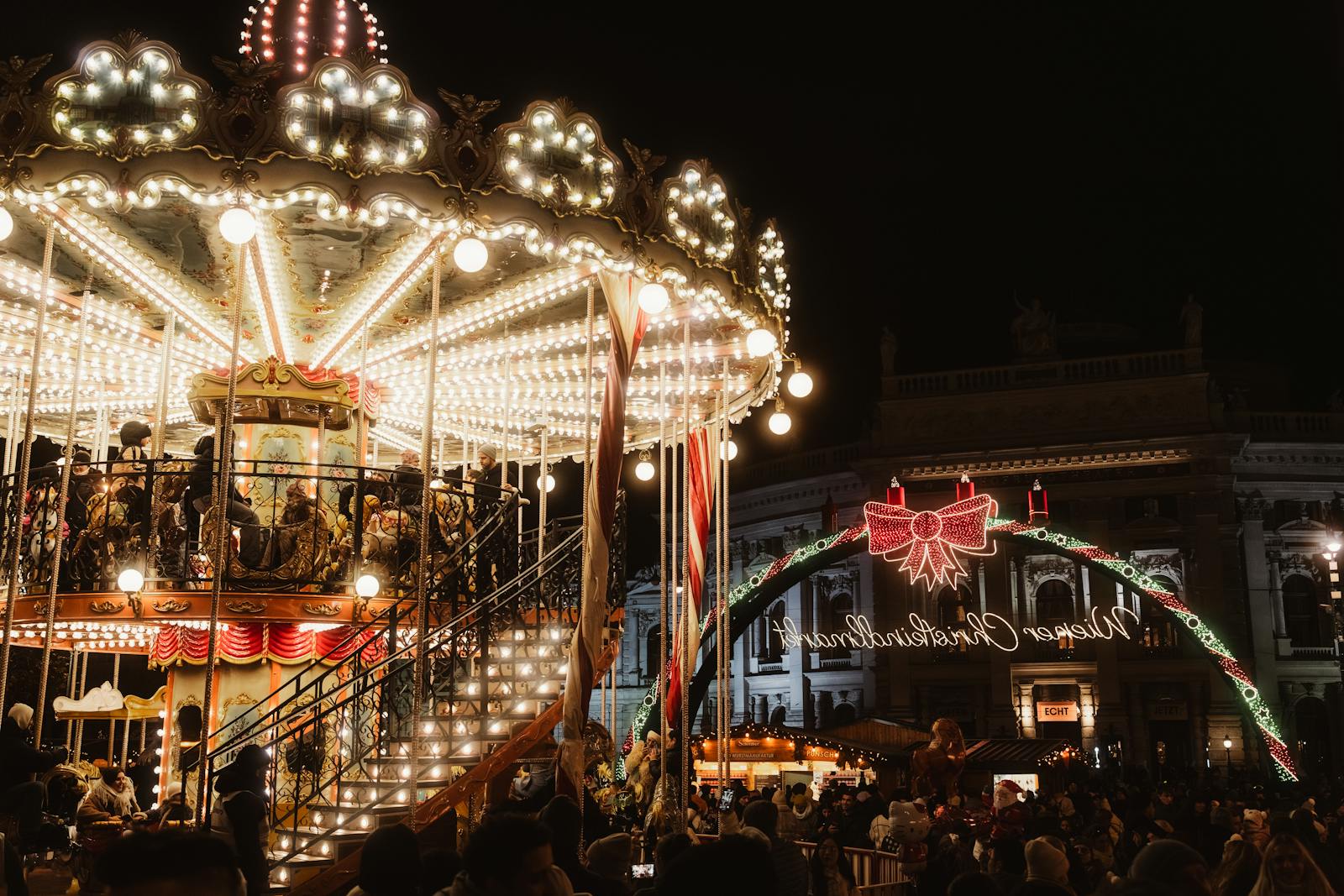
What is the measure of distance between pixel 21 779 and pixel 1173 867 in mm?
6018

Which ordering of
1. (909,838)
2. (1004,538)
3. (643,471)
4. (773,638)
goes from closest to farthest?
(909,838) → (643,471) → (1004,538) → (773,638)

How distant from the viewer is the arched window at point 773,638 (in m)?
46.1

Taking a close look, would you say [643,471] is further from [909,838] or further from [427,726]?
[909,838]

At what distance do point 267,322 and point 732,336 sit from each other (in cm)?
430

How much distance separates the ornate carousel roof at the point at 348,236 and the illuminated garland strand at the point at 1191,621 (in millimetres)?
11585

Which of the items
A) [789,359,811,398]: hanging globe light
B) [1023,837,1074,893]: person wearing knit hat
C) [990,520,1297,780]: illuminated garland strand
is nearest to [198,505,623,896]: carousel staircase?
[789,359,811,398]: hanging globe light

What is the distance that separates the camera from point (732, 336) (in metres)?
11.6

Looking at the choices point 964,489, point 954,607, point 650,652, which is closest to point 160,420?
point 964,489

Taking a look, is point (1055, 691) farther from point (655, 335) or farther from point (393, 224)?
point (393, 224)

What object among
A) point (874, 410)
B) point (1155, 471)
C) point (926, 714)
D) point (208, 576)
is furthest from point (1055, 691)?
point (208, 576)

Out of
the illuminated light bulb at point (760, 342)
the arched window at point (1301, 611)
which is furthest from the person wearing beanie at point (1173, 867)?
the arched window at point (1301, 611)

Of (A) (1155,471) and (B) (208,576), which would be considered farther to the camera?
(A) (1155,471)

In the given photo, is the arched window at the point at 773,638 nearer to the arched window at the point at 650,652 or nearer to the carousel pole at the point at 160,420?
the arched window at the point at 650,652

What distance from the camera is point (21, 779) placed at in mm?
7023
